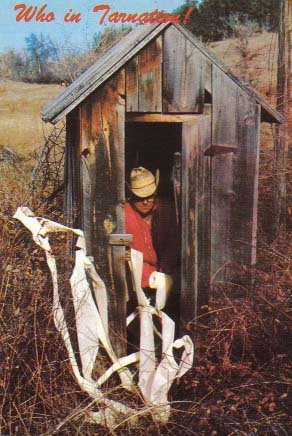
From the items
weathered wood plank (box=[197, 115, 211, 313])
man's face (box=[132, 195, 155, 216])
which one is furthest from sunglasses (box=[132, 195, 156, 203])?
weathered wood plank (box=[197, 115, 211, 313])

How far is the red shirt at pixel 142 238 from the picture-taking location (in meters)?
6.66

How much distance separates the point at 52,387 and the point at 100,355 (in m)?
0.71

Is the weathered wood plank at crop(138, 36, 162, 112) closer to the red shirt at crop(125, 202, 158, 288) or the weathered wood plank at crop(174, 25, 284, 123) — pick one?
the weathered wood plank at crop(174, 25, 284, 123)

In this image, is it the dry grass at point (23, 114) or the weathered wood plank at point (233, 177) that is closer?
the weathered wood plank at point (233, 177)

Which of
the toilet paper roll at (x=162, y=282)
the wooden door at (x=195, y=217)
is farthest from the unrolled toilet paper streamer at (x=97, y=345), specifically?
the toilet paper roll at (x=162, y=282)

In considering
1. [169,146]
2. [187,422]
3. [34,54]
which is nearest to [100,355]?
[187,422]

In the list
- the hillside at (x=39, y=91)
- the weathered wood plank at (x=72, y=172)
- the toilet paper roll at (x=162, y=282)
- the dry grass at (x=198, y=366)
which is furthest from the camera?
the hillside at (x=39, y=91)

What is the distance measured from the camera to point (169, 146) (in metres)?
7.77

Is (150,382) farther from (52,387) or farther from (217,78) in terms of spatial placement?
(217,78)

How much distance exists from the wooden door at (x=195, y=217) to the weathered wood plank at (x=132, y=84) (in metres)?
0.49

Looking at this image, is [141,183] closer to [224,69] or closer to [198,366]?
[224,69]

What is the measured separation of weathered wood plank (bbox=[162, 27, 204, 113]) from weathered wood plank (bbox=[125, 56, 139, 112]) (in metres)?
0.24

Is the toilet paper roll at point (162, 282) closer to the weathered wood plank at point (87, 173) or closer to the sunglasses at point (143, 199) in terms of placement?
the sunglasses at point (143, 199)

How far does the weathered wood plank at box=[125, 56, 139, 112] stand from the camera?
17.5 feet
